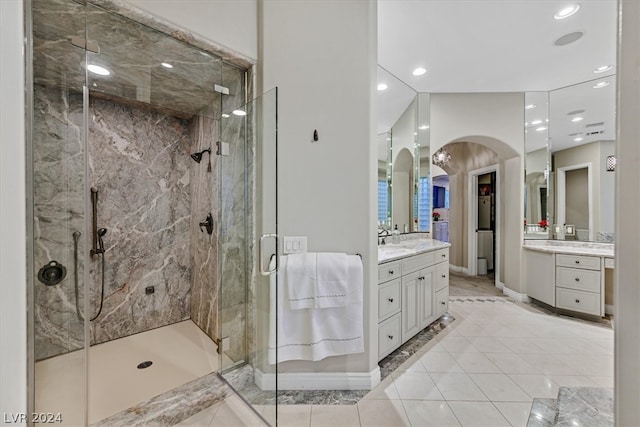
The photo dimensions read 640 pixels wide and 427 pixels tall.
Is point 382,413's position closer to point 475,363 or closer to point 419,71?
point 475,363

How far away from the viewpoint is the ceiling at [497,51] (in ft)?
7.71

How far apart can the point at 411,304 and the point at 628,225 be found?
2.43 m

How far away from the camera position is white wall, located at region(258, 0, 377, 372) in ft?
6.37

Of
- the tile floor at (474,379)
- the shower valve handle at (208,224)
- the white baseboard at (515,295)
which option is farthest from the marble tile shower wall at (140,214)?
the white baseboard at (515,295)

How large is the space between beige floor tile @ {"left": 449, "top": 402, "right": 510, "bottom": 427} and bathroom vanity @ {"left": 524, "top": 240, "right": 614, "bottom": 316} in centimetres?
239

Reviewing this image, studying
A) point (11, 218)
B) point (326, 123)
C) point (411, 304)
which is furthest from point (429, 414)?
point (11, 218)

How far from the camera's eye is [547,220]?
3.89m

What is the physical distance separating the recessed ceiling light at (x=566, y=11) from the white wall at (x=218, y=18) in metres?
2.63

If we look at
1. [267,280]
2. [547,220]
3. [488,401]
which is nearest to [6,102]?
[267,280]

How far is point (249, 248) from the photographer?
6.66ft

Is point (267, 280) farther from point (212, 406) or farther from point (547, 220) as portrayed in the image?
point (547, 220)

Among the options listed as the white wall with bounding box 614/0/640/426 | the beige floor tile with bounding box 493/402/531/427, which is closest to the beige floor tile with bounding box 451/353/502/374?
the beige floor tile with bounding box 493/402/531/427

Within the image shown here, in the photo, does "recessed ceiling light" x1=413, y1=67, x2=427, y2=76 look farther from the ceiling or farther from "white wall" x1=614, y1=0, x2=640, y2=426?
"white wall" x1=614, y1=0, x2=640, y2=426

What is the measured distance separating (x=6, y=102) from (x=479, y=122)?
4.77 meters
